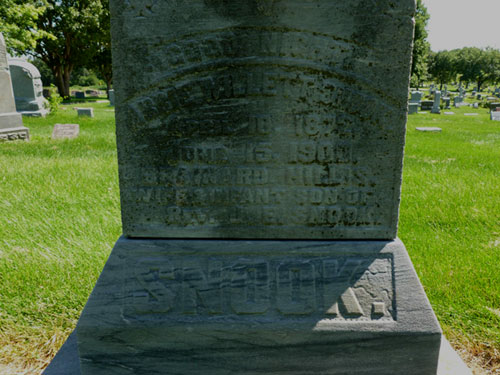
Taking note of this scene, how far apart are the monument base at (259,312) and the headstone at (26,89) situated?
13677 millimetres

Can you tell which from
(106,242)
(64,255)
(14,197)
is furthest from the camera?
(14,197)

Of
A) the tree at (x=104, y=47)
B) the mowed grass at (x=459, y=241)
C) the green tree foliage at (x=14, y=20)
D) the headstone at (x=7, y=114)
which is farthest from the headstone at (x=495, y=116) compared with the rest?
the tree at (x=104, y=47)

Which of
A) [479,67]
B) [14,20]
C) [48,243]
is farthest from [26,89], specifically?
[479,67]

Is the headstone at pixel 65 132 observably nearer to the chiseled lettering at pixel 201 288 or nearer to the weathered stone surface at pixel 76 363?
the weathered stone surface at pixel 76 363

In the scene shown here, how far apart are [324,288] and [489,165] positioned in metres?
5.67

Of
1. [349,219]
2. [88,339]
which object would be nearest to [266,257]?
[349,219]

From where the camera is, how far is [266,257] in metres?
1.75

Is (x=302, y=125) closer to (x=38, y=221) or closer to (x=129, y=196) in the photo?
(x=129, y=196)

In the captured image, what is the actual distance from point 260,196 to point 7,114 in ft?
27.8

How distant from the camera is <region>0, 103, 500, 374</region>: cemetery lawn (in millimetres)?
2232

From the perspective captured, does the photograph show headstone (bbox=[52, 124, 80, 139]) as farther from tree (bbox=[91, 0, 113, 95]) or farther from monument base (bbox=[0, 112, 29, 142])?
tree (bbox=[91, 0, 113, 95])

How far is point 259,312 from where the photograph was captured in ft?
5.58

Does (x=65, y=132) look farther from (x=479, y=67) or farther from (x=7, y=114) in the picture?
(x=479, y=67)

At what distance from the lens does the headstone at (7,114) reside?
26.7 ft
